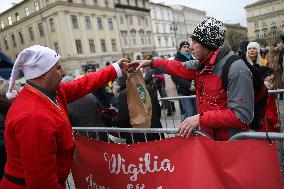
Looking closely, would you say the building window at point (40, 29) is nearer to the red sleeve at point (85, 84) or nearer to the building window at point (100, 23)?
the building window at point (100, 23)

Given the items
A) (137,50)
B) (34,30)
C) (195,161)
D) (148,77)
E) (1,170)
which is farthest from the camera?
(137,50)

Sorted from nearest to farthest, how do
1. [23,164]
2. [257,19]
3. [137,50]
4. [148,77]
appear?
1. [23,164]
2. [148,77]
3. [137,50]
4. [257,19]

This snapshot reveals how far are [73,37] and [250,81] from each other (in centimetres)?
3976

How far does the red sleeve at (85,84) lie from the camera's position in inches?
125

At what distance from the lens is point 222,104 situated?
268cm

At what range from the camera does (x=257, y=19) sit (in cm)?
9406

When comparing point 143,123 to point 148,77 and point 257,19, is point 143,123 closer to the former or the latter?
point 148,77

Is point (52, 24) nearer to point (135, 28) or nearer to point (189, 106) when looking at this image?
point (135, 28)

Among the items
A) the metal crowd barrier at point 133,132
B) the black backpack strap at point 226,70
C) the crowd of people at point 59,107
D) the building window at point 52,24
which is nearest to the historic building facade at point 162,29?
the building window at point 52,24

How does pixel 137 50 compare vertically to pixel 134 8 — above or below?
below

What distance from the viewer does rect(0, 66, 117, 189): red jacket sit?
2131 mm

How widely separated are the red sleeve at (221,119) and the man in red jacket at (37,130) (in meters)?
1.10

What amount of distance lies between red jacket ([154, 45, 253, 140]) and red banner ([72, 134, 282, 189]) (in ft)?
0.82

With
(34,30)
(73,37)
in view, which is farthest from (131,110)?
(34,30)
